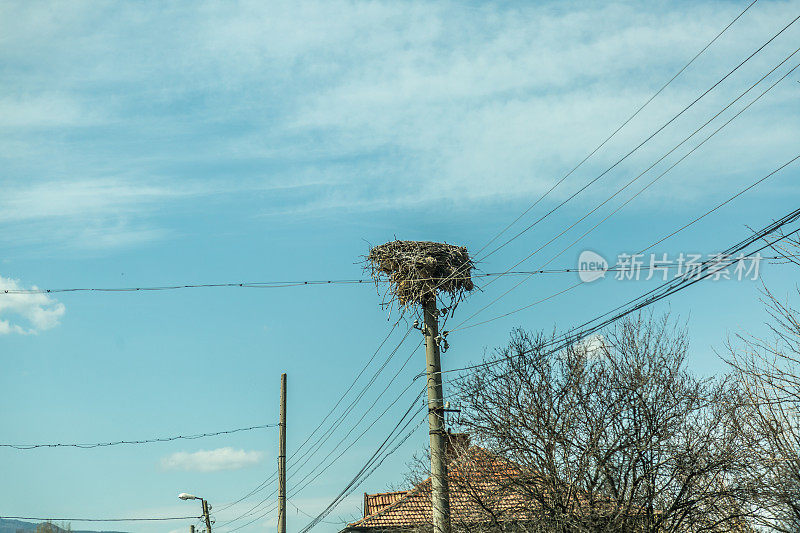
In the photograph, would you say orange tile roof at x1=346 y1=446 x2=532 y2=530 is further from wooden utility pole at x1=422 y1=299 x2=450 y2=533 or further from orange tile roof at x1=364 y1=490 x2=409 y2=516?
orange tile roof at x1=364 y1=490 x2=409 y2=516

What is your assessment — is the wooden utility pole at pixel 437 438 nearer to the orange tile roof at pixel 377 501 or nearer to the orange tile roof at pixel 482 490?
the orange tile roof at pixel 482 490

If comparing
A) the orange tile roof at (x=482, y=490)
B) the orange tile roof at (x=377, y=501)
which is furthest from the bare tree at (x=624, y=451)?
the orange tile roof at (x=377, y=501)

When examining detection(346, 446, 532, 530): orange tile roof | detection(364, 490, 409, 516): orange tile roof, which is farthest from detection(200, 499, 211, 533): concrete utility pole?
detection(346, 446, 532, 530): orange tile roof

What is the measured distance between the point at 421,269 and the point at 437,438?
376cm

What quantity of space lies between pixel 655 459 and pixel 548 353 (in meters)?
2.93

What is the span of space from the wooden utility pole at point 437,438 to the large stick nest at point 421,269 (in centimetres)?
115

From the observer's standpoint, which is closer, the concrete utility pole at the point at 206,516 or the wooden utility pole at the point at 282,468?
the wooden utility pole at the point at 282,468

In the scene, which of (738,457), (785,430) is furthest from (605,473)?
(785,430)

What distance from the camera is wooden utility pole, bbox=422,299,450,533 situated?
15.1 meters

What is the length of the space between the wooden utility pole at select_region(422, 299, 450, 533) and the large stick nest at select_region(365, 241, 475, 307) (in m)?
1.15

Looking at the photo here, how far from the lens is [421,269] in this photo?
17.2 meters

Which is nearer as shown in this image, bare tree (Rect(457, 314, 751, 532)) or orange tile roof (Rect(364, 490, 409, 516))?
bare tree (Rect(457, 314, 751, 532))

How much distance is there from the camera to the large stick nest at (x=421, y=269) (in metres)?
17.1

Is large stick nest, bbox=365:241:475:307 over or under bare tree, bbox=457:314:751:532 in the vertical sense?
over
